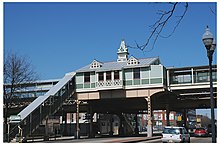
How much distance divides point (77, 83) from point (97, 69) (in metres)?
3.73

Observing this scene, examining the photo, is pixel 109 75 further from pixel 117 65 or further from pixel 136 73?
pixel 136 73

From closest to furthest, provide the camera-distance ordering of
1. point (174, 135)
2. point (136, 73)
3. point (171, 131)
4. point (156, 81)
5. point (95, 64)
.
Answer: point (174, 135), point (171, 131), point (156, 81), point (136, 73), point (95, 64)

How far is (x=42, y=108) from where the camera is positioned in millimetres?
41156

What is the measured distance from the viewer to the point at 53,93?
141ft

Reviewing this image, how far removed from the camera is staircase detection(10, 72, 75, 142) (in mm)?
37188

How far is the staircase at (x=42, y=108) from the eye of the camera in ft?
122

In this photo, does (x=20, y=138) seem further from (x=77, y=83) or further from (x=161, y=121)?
(x=161, y=121)

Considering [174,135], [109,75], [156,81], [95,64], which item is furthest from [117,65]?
[174,135]

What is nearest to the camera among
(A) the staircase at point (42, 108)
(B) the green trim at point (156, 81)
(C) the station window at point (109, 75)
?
(A) the staircase at point (42, 108)

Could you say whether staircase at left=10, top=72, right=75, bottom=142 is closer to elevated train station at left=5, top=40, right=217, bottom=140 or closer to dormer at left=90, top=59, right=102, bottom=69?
elevated train station at left=5, top=40, right=217, bottom=140

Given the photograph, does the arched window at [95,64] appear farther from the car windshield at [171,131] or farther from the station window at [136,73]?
the car windshield at [171,131]

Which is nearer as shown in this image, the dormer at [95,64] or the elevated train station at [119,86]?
the elevated train station at [119,86]

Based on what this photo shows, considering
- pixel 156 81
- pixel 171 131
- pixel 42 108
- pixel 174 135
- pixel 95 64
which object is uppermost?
pixel 95 64

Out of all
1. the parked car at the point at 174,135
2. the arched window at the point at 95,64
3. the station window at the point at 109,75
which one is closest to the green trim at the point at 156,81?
the station window at the point at 109,75
